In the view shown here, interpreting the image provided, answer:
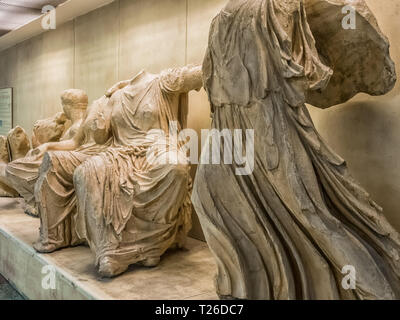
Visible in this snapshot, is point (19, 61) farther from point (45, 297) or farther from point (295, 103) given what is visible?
point (295, 103)

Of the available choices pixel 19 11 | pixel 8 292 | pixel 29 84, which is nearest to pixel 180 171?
pixel 8 292

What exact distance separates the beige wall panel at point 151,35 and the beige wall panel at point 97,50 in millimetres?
200

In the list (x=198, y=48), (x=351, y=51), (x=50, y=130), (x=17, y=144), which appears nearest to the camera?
(x=351, y=51)

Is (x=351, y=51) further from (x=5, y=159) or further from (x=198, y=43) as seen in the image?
(x=5, y=159)

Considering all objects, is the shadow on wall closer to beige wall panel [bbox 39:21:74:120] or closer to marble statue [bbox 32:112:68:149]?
marble statue [bbox 32:112:68:149]

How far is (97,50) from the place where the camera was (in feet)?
18.3

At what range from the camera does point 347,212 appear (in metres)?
1.86

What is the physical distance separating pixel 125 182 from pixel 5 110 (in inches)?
254

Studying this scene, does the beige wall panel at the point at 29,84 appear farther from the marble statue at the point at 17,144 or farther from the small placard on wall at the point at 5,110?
the marble statue at the point at 17,144

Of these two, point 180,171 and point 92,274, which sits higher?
point 180,171

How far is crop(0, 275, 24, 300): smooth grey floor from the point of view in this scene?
3.32 meters

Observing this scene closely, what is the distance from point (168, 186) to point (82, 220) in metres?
0.68

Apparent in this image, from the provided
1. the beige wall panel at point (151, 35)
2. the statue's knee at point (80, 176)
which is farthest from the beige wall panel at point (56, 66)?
the statue's knee at point (80, 176)

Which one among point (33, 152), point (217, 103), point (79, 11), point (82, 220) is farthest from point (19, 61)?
point (217, 103)
